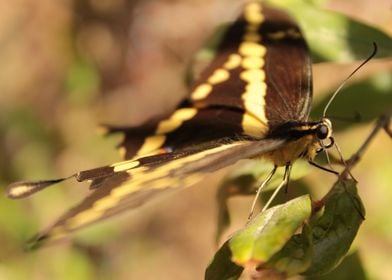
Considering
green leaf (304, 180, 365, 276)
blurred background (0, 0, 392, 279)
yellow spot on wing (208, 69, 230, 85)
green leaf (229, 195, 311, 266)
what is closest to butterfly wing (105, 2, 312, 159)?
yellow spot on wing (208, 69, 230, 85)

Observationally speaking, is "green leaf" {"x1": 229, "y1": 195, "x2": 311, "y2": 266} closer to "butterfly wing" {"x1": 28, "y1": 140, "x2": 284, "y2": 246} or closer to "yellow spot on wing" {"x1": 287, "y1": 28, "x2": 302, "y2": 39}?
"butterfly wing" {"x1": 28, "y1": 140, "x2": 284, "y2": 246}

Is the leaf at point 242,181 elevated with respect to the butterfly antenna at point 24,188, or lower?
lower

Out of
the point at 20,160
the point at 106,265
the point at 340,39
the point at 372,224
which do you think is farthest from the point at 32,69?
the point at 340,39

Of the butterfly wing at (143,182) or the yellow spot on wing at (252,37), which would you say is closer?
the butterfly wing at (143,182)

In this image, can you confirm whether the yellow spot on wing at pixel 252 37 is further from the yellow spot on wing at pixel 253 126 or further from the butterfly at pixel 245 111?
the yellow spot on wing at pixel 253 126

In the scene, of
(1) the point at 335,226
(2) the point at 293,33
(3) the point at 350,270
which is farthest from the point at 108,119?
(1) the point at 335,226

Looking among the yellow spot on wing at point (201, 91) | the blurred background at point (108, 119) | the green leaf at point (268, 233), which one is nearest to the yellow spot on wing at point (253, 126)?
the yellow spot on wing at point (201, 91)
